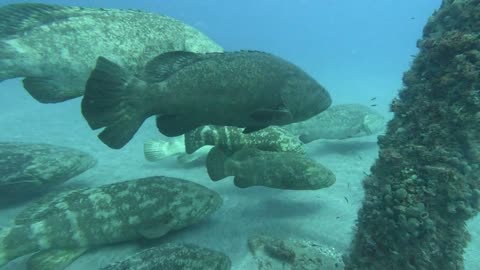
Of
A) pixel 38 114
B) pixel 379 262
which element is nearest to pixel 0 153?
pixel 379 262

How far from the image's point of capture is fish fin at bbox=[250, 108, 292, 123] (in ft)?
12.7

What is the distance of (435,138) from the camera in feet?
11.5

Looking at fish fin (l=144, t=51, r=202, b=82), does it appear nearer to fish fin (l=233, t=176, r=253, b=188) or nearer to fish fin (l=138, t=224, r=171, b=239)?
fish fin (l=138, t=224, r=171, b=239)

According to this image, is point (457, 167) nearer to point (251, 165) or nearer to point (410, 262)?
point (410, 262)

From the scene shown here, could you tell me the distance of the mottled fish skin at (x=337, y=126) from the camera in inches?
352

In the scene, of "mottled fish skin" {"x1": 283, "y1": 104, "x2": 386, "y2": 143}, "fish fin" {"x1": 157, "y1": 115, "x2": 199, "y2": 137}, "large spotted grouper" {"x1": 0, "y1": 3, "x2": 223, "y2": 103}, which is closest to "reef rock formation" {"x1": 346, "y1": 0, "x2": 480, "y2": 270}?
"fish fin" {"x1": 157, "y1": 115, "x2": 199, "y2": 137}

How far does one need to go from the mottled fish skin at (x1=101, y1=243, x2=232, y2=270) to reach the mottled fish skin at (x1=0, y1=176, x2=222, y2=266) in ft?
2.67

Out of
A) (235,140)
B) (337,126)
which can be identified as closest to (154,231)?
(235,140)

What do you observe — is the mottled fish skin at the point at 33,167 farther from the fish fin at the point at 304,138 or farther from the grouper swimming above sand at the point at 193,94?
the fish fin at the point at 304,138

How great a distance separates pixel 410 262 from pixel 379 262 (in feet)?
0.89

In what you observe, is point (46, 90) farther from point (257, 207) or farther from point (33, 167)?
point (257, 207)

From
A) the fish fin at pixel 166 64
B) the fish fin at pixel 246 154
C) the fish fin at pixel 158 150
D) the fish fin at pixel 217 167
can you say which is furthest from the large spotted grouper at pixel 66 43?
the fish fin at pixel 158 150

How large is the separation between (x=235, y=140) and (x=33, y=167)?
373 cm

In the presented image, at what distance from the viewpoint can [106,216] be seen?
496 centimetres
